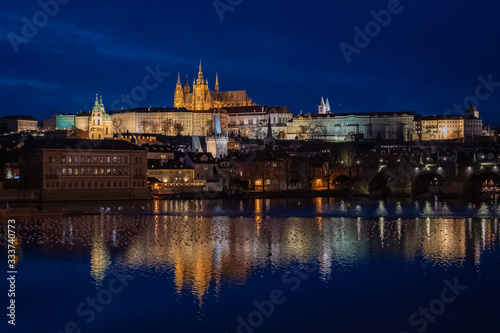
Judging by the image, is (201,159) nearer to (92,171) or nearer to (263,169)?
(263,169)

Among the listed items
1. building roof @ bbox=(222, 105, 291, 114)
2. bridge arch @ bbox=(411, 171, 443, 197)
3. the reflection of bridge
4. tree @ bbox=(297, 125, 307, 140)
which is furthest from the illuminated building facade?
building roof @ bbox=(222, 105, 291, 114)

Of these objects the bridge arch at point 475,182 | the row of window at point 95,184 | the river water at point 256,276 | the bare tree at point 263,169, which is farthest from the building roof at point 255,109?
the river water at point 256,276

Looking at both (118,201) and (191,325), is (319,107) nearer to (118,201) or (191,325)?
(118,201)

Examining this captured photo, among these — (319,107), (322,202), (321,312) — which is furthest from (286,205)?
(319,107)

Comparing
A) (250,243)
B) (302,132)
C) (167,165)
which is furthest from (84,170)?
(302,132)

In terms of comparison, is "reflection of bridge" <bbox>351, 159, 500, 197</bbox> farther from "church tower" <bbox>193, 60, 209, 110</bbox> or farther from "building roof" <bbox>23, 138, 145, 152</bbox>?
"church tower" <bbox>193, 60, 209, 110</bbox>

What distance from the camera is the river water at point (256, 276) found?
17.3 m

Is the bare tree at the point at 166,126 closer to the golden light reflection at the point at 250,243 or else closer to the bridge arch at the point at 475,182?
the bridge arch at the point at 475,182

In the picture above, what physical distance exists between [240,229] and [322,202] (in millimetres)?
22237

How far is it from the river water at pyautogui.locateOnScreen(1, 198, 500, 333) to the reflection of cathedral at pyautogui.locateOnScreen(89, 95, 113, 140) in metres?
52.6

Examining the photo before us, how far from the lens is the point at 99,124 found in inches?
3516

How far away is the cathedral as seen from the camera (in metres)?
174

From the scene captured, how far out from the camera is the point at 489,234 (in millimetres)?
32219

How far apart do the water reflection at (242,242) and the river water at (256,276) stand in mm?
58
